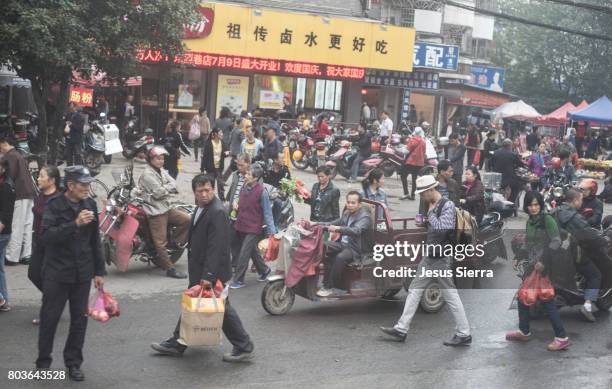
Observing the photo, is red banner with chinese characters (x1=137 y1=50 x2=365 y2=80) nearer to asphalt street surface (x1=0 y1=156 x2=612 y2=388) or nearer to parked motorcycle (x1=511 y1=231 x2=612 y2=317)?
asphalt street surface (x1=0 y1=156 x2=612 y2=388)

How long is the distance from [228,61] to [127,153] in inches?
258

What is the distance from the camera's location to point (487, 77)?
46281 millimetres

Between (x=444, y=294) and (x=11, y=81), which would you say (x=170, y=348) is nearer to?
(x=444, y=294)

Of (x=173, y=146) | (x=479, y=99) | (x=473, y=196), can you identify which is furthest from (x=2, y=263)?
(x=479, y=99)

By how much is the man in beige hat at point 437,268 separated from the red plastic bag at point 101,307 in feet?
9.21

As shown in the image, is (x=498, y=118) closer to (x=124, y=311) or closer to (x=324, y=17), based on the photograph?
(x=324, y=17)

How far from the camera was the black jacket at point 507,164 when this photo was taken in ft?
56.6

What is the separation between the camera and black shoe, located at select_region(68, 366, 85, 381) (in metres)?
6.85

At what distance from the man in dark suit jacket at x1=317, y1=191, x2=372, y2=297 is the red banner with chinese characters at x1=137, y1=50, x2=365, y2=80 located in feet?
55.6

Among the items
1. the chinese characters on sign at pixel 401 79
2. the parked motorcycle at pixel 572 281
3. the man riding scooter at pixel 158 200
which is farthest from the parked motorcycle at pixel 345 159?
the parked motorcycle at pixel 572 281

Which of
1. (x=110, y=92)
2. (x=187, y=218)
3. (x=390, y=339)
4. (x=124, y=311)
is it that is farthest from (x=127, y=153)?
(x=390, y=339)

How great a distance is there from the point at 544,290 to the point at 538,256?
36 centimetres

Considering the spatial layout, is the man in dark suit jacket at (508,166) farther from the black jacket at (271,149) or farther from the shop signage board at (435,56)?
the shop signage board at (435,56)

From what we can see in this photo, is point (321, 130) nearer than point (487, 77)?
Yes
